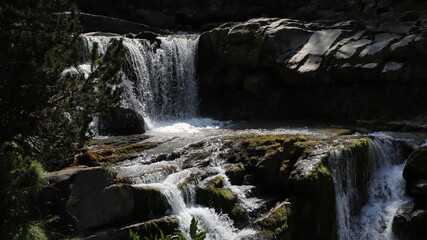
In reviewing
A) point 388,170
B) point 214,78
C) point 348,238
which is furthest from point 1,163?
point 214,78

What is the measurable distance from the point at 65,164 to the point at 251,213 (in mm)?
4462

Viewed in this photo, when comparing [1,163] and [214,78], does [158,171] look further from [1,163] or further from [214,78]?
[214,78]

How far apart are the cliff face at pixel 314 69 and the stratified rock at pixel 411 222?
257 inches

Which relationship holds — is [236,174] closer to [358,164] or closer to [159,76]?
[358,164]

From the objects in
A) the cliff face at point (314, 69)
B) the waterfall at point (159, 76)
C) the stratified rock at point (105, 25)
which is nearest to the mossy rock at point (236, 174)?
the waterfall at point (159, 76)

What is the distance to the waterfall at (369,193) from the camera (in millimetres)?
10250

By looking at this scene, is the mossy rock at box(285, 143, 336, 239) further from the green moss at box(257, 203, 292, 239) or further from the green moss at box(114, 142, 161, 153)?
the green moss at box(114, 142, 161, 153)

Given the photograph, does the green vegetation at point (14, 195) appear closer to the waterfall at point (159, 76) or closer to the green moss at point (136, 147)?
the green moss at point (136, 147)

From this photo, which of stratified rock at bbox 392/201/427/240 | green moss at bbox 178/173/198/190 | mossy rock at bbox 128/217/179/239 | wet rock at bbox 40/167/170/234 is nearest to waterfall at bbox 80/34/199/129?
green moss at bbox 178/173/198/190

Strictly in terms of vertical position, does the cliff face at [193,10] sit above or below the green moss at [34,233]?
above

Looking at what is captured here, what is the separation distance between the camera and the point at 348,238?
33.2ft

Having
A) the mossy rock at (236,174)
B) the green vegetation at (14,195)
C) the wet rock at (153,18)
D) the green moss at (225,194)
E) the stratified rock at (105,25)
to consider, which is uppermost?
the wet rock at (153,18)

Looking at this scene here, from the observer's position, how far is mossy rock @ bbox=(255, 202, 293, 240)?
8.91 metres

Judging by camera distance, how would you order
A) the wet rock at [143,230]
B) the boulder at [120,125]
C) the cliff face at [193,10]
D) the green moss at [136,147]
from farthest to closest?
1. the cliff face at [193,10]
2. the boulder at [120,125]
3. the green moss at [136,147]
4. the wet rock at [143,230]
